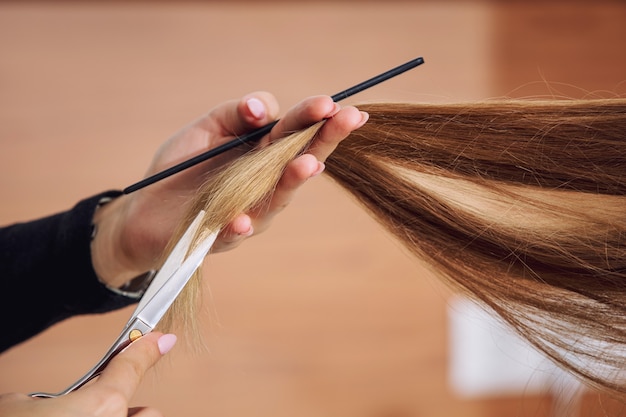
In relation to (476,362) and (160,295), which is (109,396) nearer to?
(160,295)

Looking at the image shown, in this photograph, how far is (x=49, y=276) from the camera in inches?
34.7

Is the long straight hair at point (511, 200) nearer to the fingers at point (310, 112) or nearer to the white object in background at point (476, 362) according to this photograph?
the fingers at point (310, 112)

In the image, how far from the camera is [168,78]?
1.75 m

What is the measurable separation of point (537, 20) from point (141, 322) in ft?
5.77

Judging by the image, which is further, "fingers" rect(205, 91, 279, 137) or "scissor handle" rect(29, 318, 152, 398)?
"fingers" rect(205, 91, 279, 137)

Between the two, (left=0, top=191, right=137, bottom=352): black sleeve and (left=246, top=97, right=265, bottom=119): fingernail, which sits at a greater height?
(left=246, top=97, right=265, bottom=119): fingernail

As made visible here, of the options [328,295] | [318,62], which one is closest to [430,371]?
[328,295]

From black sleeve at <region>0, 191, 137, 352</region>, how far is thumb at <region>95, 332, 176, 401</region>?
29cm

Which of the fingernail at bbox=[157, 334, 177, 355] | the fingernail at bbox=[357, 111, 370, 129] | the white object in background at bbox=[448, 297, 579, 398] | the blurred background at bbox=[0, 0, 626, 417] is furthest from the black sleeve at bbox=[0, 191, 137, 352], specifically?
the white object in background at bbox=[448, 297, 579, 398]

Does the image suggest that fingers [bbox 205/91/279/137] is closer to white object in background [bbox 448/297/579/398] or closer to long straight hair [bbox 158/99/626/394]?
long straight hair [bbox 158/99/626/394]

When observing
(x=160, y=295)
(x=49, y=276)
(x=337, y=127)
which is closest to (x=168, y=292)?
(x=160, y=295)

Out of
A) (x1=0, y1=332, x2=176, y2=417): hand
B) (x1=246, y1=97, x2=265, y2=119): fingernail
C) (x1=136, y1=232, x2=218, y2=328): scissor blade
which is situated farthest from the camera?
(x1=246, y1=97, x2=265, y2=119): fingernail

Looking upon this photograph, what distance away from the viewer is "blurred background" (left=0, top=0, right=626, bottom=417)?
168cm

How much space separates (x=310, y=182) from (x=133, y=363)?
1307 mm
